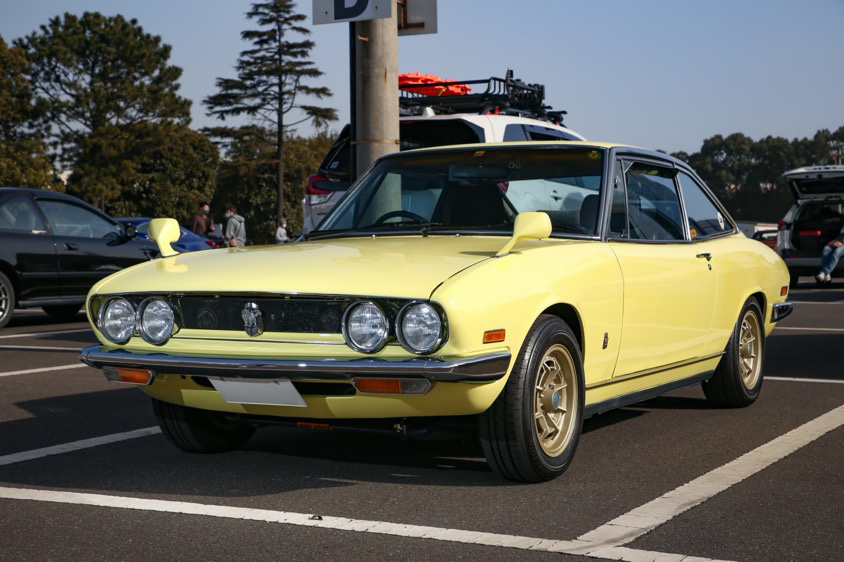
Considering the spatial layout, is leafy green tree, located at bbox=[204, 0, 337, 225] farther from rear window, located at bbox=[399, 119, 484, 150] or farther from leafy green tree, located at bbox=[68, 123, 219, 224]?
rear window, located at bbox=[399, 119, 484, 150]

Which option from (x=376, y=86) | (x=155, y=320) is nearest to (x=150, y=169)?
(x=376, y=86)

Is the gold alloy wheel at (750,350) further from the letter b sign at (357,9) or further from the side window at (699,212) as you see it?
the letter b sign at (357,9)

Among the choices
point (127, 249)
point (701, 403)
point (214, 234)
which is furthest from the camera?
point (214, 234)

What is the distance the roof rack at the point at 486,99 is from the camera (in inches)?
566

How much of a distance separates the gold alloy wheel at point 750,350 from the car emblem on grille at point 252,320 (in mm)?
3462

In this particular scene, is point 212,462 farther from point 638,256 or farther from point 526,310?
point 638,256

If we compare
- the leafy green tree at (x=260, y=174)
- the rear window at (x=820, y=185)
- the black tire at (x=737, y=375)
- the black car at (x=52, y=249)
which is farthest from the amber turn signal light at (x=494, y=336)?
the leafy green tree at (x=260, y=174)

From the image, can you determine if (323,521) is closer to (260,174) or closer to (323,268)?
(323,268)

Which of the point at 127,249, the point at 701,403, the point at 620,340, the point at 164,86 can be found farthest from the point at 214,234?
the point at 164,86

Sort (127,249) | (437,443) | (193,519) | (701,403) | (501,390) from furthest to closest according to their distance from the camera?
(127,249) → (701,403) → (437,443) → (501,390) → (193,519)

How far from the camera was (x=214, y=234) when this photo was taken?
929 inches

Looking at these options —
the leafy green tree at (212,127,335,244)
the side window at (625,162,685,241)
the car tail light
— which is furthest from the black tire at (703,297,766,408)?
the leafy green tree at (212,127,335,244)

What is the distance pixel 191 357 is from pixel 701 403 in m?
3.77

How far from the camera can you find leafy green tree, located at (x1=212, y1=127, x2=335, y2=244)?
256 feet
